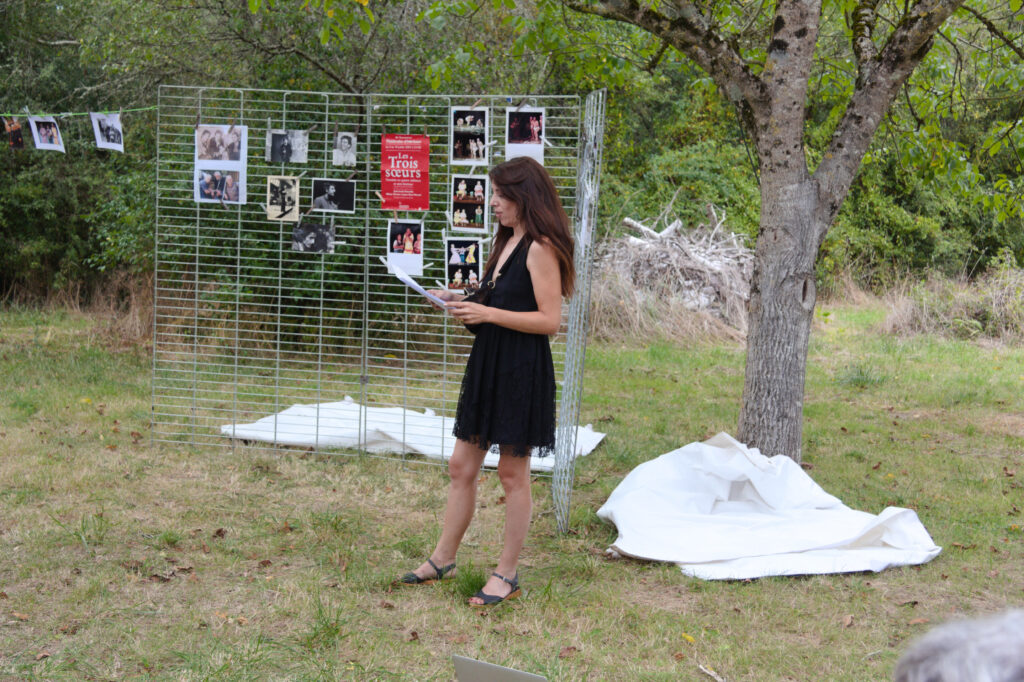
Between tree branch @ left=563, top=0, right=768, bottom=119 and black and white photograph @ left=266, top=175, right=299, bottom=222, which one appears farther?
black and white photograph @ left=266, top=175, right=299, bottom=222

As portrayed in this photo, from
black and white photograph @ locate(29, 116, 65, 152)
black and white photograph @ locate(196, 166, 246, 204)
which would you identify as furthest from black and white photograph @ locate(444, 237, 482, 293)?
black and white photograph @ locate(29, 116, 65, 152)

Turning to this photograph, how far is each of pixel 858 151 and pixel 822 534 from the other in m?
2.07

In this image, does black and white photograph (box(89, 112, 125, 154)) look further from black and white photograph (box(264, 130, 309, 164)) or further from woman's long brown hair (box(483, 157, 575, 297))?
woman's long brown hair (box(483, 157, 575, 297))

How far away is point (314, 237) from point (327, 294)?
3471 mm

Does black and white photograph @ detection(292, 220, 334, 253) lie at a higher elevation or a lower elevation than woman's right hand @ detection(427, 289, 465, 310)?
higher

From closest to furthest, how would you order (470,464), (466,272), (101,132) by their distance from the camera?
(470,464) < (466,272) < (101,132)

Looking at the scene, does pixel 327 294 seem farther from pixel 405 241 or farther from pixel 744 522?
pixel 744 522

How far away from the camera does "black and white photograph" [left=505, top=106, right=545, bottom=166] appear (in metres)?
4.84

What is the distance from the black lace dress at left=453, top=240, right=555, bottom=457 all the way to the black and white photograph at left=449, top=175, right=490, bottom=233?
158 cm

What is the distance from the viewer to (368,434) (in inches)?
230

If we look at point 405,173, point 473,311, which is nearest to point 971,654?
point 473,311

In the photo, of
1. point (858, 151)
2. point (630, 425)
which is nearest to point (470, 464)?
point (858, 151)

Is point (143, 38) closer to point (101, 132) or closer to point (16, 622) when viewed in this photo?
point (101, 132)

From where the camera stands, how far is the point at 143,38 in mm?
8133
